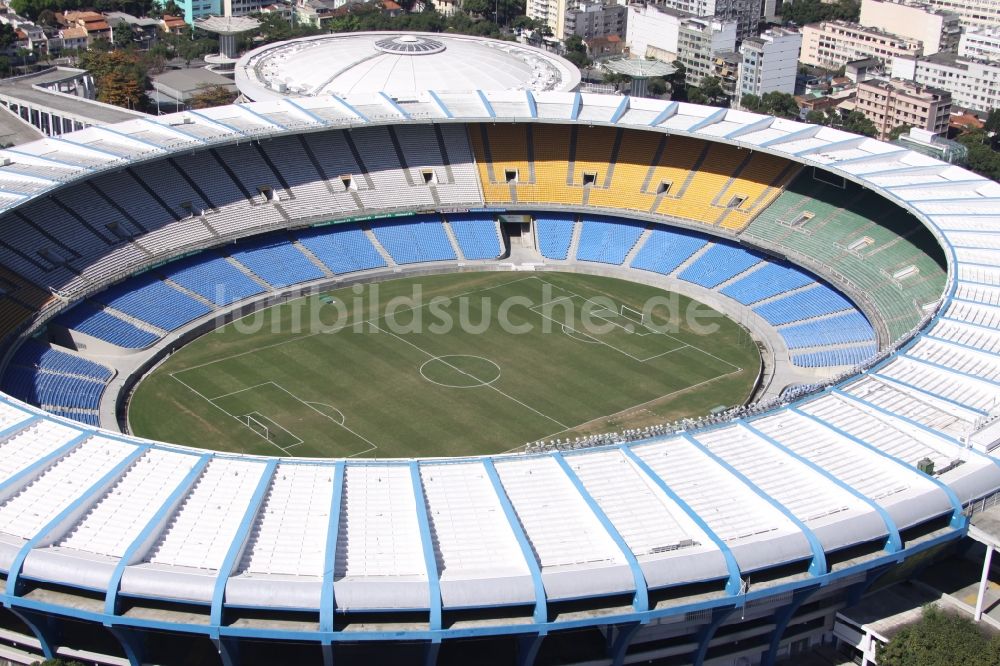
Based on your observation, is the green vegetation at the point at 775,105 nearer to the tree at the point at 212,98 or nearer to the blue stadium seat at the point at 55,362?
the tree at the point at 212,98

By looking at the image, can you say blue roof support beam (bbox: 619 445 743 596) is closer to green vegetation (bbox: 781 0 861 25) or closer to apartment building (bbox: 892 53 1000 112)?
apartment building (bbox: 892 53 1000 112)

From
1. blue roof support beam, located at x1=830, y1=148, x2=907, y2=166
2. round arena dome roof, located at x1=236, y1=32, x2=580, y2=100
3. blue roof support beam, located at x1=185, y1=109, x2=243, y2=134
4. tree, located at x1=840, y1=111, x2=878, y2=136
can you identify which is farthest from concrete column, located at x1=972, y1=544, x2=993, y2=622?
tree, located at x1=840, y1=111, x2=878, y2=136

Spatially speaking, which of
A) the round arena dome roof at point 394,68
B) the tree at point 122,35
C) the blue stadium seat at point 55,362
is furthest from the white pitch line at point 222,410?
the tree at point 122,35

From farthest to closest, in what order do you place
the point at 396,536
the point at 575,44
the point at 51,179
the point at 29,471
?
the point at 575,44 → the point at 51,179 → the point at 29,471 → the point at 396,536

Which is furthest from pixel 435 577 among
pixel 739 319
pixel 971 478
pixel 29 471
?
pixel 739 319

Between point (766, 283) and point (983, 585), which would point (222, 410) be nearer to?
point (766, 283)

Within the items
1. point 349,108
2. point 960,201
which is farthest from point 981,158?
Answer: point 349,108

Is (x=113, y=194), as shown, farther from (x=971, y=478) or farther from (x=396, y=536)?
(x=971, y=478)
